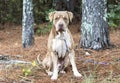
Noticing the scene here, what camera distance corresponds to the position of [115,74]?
6.54 meters

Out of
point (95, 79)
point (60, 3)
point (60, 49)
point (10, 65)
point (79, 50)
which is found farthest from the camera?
point (60, 3)

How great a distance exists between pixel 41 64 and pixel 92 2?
235 cm

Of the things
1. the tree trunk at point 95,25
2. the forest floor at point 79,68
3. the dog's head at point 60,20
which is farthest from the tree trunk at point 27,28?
the dog's head at point 60,20

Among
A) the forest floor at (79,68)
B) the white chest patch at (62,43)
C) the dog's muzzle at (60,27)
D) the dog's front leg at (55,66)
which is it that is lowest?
the forest floor at (79,68)

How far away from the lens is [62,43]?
263 inches

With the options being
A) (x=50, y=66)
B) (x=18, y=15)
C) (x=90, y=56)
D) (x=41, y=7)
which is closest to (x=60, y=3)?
(x=41, y=7)

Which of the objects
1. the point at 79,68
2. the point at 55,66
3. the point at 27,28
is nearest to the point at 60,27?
the point at 55,66

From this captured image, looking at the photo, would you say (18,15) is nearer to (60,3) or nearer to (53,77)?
(60,3)

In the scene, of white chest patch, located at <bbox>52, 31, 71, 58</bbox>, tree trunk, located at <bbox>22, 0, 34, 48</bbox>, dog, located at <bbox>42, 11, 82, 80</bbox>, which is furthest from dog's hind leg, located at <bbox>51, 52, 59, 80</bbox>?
tree trunk, located at <bbox>22, 0, 34, 48</bbox>

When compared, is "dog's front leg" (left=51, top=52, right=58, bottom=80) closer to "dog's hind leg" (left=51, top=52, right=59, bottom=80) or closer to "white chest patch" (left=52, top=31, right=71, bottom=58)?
"dog's hind leg" (left=51, top=52, right=59, bottom=80)

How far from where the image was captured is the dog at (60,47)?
654 centimetres

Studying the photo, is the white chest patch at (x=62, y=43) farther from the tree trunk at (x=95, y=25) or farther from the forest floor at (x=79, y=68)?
the tree trunk at (x=95, y=25)

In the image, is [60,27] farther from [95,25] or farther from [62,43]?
[95,25]

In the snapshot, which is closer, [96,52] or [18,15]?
[96,52]
